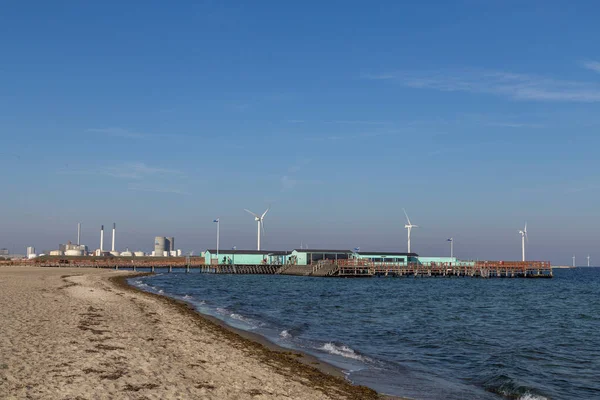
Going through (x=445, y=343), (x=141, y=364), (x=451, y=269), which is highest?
(x=141, y=364)

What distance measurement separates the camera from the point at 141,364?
47.3ft

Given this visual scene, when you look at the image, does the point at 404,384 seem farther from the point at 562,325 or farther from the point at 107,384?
the point at 562,325

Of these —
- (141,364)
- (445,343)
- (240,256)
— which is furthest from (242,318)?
(240,256)

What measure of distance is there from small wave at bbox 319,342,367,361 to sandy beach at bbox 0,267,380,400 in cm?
186

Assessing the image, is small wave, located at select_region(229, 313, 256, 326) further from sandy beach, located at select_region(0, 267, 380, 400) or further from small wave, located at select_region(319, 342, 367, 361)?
small wave, located at select_region(319, 342, 367, 361)

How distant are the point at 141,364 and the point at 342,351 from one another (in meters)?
9.52

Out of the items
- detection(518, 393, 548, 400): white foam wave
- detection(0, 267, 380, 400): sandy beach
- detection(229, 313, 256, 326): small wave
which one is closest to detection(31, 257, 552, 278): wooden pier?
detection(229, 313, 256, 326): small wave

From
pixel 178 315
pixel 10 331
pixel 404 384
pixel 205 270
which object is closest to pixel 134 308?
pixel 178 315

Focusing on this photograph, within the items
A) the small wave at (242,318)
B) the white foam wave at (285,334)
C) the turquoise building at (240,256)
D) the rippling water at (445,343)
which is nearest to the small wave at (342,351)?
the rippling water at (445,343)

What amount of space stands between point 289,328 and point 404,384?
13165mm

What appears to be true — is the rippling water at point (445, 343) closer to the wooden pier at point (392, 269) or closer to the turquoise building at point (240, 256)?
the wooden pier at point (392, 269)

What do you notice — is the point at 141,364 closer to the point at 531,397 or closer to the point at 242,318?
the point at 531,397

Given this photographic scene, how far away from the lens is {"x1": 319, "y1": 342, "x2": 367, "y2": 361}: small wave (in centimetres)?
2077

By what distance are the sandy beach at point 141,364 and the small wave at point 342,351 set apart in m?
1.86
